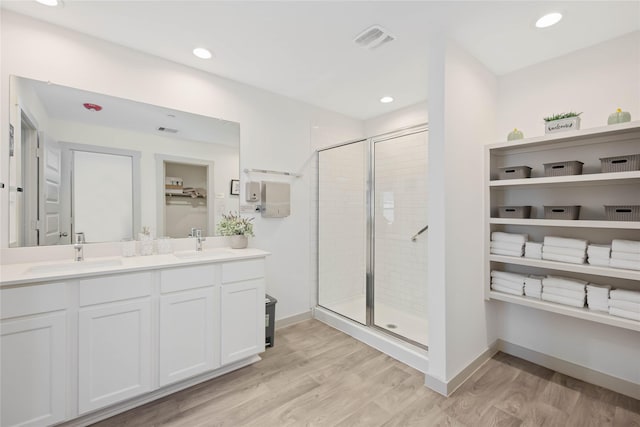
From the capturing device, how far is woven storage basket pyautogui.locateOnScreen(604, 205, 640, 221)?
169cm

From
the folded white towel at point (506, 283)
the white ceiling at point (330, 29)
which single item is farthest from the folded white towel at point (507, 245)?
the white ceiling at point (330, 29)

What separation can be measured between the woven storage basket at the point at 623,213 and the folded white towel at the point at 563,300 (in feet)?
1.97

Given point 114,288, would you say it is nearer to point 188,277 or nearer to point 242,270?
point 188,277

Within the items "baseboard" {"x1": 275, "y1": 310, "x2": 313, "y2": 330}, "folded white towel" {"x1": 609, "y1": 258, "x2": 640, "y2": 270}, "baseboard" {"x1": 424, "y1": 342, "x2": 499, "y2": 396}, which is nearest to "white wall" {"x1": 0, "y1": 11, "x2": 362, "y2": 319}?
"baseboard" {"x1": 275, "y1": 310, "x2": 313, "y2": 330}

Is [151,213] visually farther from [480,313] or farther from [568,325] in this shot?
[568,325]

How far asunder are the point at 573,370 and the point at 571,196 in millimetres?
1321

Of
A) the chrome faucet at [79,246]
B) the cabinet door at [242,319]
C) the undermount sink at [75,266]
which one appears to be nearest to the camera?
the undermount sink at [75,266]

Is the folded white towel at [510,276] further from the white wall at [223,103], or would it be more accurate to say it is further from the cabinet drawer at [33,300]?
the cabinet drawer at [33,300]

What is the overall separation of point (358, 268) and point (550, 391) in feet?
6.10

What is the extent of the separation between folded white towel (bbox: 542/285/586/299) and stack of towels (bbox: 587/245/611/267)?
0.76 feet

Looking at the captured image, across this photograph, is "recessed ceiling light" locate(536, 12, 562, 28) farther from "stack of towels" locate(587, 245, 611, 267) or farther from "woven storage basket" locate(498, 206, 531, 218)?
"stack of towels" locate(587, 245, 611, 267)

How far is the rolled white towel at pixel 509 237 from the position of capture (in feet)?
7.16

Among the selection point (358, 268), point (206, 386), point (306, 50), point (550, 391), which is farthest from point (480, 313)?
point (306, 50)

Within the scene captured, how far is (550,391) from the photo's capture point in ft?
6.32
